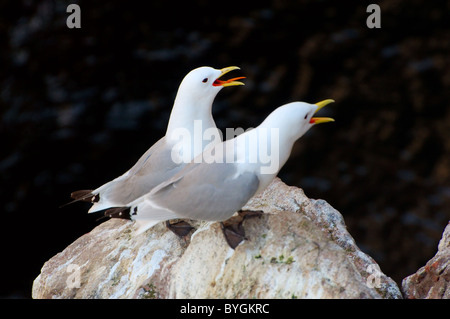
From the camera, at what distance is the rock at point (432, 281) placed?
15.2ft

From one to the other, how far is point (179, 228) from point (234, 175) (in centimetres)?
93

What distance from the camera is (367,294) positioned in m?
3.96

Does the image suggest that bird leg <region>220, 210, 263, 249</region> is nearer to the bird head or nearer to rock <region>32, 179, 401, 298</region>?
rock <region>32, 179, 401, 298</region>

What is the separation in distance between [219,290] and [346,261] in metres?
0.88

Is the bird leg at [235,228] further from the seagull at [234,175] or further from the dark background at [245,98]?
the dark background at [245,98]

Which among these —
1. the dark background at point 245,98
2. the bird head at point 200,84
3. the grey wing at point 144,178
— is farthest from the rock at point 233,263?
the dark background at point 245,98

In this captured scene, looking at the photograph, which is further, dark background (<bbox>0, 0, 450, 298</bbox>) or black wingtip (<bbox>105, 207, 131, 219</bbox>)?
dark background (<bbox>0, 0, 450, 298</bbox>)

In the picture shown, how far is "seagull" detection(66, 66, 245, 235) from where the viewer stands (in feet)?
16.9

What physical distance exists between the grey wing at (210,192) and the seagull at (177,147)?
607mm

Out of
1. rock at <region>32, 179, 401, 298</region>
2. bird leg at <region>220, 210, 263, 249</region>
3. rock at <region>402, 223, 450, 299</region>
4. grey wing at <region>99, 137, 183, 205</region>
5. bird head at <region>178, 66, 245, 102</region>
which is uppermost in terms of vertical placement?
bird head at <region>178, 66, 245, 102</region>

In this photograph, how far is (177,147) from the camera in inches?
207

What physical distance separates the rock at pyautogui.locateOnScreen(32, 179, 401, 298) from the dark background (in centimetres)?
399

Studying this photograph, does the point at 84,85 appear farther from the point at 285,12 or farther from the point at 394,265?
the point at 394,265

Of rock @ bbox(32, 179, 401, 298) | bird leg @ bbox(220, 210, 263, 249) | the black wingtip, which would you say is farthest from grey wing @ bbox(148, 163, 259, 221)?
the black wingtip
